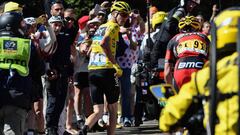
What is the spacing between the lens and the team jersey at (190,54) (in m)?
9.62

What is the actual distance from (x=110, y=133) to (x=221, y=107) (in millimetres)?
5612

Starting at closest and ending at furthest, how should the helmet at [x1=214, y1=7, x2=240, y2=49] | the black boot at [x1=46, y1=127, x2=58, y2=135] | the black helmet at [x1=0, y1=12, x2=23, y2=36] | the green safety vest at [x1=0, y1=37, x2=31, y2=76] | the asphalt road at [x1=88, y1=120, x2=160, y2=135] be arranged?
the helmet at [x1=214, y1=7, x2=240, y2=49], the green safety vest at [x1=0, y1=37, x2=31, y2=76], the black helmet at [x1=0, y1=12, x2=23, y2=36], the black boot at [x1=46, y1=127, x2=58, y2=135], the asphalt road at [x1=88, y1=120, x2=160, y2=135]

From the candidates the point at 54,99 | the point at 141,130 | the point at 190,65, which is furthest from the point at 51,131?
the point at 190,65

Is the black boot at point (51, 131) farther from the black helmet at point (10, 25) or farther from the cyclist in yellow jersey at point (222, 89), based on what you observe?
the cyclist in yellow jersey at point (222, 89)

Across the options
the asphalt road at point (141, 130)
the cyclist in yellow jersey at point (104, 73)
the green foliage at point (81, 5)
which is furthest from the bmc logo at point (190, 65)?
the green foliage at point (81, 5)

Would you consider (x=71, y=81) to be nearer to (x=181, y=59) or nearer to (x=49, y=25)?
(x=49, y=25)

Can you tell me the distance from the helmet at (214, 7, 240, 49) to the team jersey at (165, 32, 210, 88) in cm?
380

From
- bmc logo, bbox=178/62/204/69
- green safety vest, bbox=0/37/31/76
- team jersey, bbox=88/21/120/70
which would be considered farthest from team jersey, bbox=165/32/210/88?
green safety vest, bbox=0/37/31/76

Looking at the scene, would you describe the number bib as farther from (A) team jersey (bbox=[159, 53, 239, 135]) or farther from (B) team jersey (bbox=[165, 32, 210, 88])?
(A) team jersey (bbox=[159, 53, 239, 135])

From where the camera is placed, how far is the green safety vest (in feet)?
27.6

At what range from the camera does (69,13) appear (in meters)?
12.5

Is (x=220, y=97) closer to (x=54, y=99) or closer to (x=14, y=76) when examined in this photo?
(x=14, y=76)

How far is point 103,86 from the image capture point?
Result: 11023 mm

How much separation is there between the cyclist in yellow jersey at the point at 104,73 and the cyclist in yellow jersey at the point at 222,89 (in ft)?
16.2
